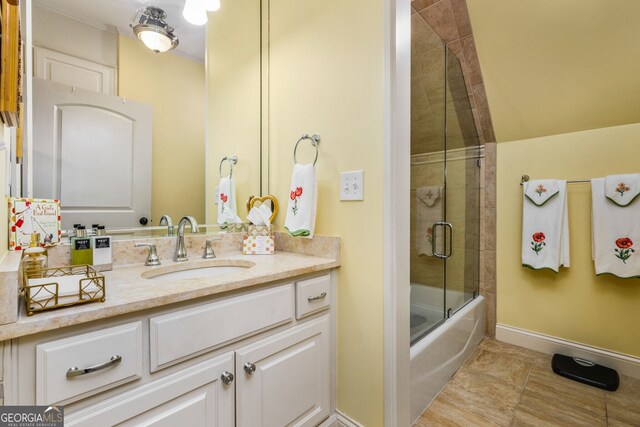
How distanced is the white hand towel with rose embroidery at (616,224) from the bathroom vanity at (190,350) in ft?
6.00

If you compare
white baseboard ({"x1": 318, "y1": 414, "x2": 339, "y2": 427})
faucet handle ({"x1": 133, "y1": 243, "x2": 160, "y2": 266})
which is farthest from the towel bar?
faucet handle ({"x1": 133, "y1": 243, "x2": 160, "y2": 266})

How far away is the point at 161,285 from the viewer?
89 cm

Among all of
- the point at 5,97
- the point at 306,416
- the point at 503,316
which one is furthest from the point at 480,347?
the point at 5,97

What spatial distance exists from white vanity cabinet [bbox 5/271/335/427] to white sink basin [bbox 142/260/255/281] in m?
0.29

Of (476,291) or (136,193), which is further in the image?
(476,291)

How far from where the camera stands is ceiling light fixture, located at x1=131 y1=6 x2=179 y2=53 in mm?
1280

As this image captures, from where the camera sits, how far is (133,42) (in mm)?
1260

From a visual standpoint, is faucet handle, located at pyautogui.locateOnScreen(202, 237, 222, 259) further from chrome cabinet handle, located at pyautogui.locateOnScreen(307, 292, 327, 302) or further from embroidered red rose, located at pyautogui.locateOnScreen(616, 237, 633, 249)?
embroidered red rose, located at pyautogui.locateOnScreen(616, 237, 633, 249)

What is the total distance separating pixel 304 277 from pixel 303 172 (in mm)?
502

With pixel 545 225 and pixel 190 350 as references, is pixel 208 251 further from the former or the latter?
pixel 545 225

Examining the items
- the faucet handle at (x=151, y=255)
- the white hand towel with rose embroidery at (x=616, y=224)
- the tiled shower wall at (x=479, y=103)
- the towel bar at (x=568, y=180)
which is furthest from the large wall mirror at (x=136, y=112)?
the white hand towel with rose embroidery at (x=616, y=224)

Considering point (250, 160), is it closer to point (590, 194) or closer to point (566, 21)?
point (566, 21)

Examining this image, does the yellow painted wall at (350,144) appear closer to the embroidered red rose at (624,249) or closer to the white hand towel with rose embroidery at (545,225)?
the white hand towel with rose embroidery at (545,225)

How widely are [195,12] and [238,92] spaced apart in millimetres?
419
